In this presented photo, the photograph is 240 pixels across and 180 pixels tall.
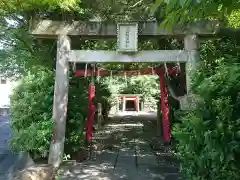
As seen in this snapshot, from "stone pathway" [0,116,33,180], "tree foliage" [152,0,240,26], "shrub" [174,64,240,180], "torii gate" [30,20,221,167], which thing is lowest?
"stone pathway" [0,116,33,180]

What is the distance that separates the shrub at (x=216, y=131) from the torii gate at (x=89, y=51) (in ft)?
8.89

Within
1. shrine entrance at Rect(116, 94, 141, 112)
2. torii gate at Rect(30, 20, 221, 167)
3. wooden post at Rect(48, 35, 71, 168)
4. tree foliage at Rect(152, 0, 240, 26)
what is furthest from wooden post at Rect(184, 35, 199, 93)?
shrine entrance at Rect(116, 94, 141, 112)

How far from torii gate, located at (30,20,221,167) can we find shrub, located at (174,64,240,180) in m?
2.71

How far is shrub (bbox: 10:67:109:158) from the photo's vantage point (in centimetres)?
736

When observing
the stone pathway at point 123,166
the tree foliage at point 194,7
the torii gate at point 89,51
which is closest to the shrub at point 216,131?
the tree foliage at point 194,7

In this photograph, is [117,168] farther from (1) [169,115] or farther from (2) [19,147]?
(1) [169,115]

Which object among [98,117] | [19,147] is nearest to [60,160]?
[19,147]

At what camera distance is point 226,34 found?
7000mm

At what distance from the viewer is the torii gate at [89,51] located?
23.7 ft

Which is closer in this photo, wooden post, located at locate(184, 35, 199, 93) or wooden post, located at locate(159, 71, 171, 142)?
wooden post, located at locate(184, 35, 199, 93)

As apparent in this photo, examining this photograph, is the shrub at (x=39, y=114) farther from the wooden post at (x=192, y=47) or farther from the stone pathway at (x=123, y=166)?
the wooden post at (x=192, y=47)

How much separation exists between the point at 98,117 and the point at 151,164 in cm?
759

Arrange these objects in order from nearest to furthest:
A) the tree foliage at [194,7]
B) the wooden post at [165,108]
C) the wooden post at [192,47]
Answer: the tree foliage at [194,7] < the wooden post at [192,47] < the wooden post at [165,108]

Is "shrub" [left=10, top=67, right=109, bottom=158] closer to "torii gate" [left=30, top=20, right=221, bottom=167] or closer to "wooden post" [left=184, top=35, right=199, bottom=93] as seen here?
"torii gate" [left=30, top=20, right=221, bottom=167]
